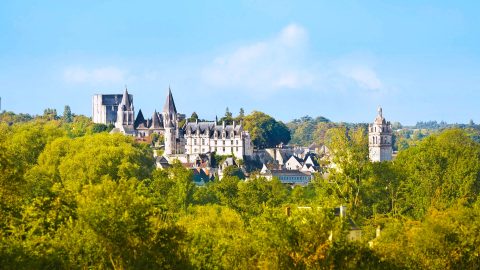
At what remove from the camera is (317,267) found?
1877 inches

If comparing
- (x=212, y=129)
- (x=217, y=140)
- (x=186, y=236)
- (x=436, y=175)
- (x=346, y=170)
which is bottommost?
(x=186, y=236)

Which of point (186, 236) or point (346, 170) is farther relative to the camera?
point (346, 170)

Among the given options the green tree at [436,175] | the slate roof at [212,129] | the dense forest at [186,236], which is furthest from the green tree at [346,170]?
the slate roof at [212,129]

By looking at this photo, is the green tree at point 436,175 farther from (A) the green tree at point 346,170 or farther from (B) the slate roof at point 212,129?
(B) the slate roof at point 212,129

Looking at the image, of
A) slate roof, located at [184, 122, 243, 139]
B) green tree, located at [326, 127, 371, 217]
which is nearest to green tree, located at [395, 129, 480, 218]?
green tree, located at [326, 127, 371, 217]

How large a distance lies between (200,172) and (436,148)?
70.2 m

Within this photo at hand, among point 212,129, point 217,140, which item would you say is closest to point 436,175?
point 217,140

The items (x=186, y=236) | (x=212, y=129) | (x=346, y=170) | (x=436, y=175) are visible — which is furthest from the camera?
(x=212, y=129)

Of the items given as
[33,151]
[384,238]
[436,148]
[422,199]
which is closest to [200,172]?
[33,151]

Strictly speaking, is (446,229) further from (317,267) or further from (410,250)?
(317,267)

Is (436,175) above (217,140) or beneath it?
beneath

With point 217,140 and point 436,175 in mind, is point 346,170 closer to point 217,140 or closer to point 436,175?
point 436,175

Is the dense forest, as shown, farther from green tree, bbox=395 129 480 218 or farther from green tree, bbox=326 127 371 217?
green tree, bbox=395 129 480 218

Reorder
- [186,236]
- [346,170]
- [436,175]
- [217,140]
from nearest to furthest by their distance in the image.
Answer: [186,236]
[346,170]
[436,175]
[217,140]
